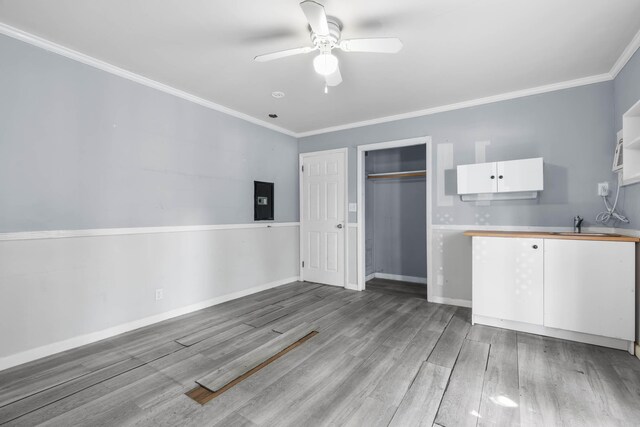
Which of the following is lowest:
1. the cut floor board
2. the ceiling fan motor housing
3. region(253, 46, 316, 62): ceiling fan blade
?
the cut floor board

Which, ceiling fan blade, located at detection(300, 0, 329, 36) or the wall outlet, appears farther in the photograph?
the wall outlet

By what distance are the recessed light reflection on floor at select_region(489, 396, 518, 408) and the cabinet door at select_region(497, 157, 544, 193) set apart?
218 centimetres

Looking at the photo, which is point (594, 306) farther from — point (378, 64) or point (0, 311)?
point (0, 311)

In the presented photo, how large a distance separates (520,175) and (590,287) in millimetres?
1241

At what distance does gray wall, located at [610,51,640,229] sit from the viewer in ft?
8.04

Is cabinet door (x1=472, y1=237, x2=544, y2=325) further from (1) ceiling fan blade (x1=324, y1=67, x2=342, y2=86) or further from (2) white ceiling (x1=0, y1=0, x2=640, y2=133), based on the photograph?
(1) ceiling fan blade (x1=324, y1=67, x2=342, y2=86)

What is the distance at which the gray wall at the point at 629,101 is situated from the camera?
8.04 feet

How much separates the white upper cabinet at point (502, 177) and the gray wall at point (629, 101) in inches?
25.5

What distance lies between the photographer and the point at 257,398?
1863 mm

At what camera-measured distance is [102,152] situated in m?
2.77

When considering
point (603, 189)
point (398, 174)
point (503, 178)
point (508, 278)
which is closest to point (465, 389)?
point (508, 278)

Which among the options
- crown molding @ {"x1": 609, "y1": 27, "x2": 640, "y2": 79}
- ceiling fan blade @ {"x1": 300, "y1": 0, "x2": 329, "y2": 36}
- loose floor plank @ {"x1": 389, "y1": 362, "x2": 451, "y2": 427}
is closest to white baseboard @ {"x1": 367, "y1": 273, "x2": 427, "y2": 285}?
loose floor plank @ {"x1": 389, "y1": 362, "x2": 451, "y2": 427}

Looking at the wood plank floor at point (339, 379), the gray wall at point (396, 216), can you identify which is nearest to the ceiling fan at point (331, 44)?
the wood plank floor at point (339, 379)

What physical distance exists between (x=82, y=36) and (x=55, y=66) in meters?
→ 0.41
